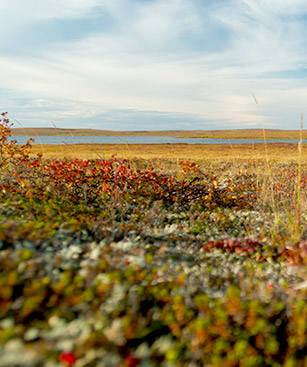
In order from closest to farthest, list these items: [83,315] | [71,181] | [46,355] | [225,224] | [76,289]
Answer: [46,355], [83,315], [76,289], [225,224], [71,181]

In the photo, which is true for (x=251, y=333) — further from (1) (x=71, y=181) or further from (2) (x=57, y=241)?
(1) (x=71, y=181)

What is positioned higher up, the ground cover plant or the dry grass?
the dry grass

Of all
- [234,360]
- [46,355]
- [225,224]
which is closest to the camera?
[46,355]

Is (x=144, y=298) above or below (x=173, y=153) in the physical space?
below

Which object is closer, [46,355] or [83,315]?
[46,355]

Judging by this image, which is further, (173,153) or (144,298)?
(173,153)

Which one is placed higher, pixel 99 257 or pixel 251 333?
pixel 99 257

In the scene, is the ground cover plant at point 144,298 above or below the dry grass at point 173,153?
below

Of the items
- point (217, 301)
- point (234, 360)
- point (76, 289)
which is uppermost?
point (76, 289)

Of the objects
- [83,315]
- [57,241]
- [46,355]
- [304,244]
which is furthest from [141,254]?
[304,244]

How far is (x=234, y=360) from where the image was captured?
7.57 feet

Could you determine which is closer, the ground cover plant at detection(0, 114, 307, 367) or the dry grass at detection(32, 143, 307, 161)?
the ground cover plant at detection(0, 114, 307, 367)

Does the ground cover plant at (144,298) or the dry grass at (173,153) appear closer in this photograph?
the ground cover plant at (144,298)

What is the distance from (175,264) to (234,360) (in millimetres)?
1640
